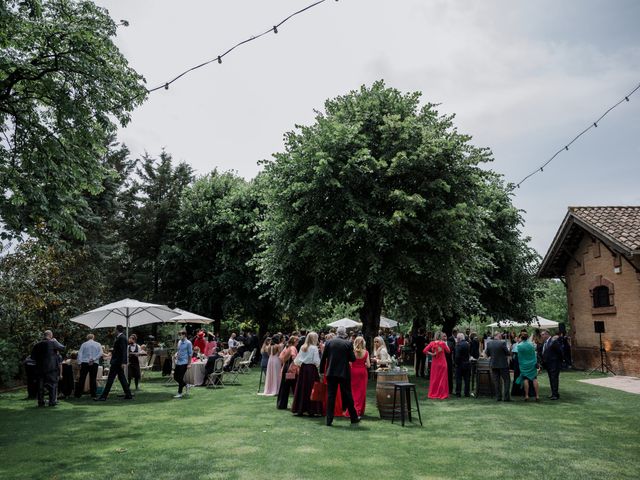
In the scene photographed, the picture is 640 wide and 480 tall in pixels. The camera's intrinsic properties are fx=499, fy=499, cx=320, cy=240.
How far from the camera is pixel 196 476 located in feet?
20.5

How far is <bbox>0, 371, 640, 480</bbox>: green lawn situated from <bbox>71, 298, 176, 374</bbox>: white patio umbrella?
12.2 feet

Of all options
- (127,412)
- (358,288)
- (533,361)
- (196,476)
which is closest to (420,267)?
(358,288)

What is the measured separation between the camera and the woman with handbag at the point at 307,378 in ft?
35.9

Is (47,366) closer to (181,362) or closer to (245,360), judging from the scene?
(181,362)

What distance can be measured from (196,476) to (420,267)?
10.8 meters

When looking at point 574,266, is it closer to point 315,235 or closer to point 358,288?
point 358,288

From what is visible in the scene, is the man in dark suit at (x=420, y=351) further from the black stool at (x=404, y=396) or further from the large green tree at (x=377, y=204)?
the black stool at (x=404, y=396)

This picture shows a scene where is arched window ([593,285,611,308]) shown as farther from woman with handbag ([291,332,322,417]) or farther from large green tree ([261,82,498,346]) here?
woman with handbag ([291,332,322,417])

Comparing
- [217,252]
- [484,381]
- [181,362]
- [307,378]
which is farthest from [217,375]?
[217,252]

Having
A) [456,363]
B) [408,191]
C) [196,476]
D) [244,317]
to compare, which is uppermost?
Result: [408,191]

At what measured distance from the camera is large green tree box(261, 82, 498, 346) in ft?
51.9

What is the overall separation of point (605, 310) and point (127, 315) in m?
18.0

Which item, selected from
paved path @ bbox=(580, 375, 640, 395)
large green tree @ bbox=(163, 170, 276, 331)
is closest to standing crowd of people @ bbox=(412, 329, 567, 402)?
paved path @ bbox=(580, 375, 640, 395)

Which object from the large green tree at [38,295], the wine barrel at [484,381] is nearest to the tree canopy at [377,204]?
the wine barrel at [484,381]
